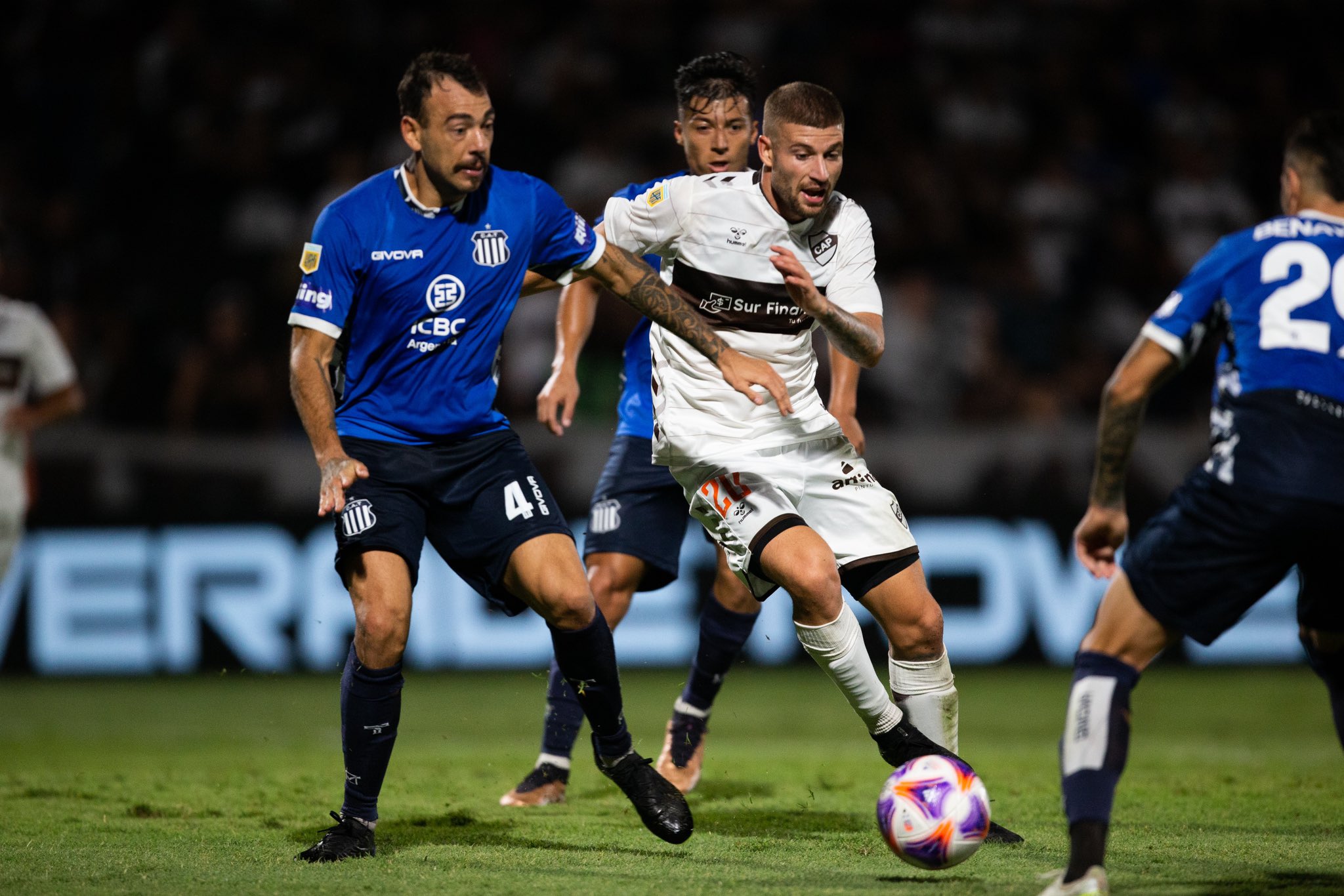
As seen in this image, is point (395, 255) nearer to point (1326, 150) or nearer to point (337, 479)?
point (337, 479)

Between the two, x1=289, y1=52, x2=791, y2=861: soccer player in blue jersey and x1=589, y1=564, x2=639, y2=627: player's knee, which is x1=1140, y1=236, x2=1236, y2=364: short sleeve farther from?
x1=589, y1=564, x2=639, y2=627: player's knee

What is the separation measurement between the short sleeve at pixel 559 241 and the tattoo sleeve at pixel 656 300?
64 mm

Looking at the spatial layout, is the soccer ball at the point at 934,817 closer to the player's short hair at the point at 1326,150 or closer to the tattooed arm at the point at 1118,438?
the tattooed arm at the point at 1118,438

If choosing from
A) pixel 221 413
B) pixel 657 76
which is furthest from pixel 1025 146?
pixel 221 413

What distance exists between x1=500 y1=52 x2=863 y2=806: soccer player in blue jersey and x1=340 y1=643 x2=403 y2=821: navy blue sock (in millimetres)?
1299

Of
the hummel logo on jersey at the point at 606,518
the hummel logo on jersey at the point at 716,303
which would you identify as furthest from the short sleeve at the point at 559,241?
the hummel logo on jersey at the point at 606,518

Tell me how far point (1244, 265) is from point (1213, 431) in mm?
493

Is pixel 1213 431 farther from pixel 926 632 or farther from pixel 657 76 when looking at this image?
pixel 657 76

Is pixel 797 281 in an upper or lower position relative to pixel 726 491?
upper

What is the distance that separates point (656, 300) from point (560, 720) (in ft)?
6.52

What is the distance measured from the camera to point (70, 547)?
34.1ft

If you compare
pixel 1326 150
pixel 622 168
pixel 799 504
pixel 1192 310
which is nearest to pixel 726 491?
pixel 799 504

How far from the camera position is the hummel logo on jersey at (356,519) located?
194 inches

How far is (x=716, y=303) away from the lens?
5488mm
